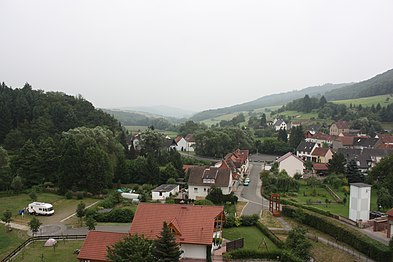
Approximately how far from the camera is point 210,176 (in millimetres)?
40812

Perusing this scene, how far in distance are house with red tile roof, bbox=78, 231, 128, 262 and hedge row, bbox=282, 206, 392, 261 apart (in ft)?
50.0

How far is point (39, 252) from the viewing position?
2450 cm

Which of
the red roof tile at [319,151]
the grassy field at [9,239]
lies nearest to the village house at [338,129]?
the red roof tile at [319,151]

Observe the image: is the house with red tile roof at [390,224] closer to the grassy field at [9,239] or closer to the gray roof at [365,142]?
the grassy field at [9,239]

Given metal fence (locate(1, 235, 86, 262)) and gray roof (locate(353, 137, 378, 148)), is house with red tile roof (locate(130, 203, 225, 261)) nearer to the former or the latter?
metal fence (locate(1, 235, 86, 262))

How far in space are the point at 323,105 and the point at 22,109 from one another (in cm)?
9201

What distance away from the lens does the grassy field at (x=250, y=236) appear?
2540cm

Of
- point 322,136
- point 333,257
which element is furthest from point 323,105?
point 333,257

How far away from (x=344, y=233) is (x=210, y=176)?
16792 millimetres

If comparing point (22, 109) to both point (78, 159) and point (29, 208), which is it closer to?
point (78, 159)

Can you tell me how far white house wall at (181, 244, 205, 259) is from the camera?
22.6 m

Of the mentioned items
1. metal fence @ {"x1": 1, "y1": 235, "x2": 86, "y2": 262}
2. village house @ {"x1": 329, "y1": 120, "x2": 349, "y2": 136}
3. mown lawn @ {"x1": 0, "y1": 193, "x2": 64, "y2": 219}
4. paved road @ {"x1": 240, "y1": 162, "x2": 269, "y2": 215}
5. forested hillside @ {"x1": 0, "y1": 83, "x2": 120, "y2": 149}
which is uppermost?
forested hillside @ {"x1": 0, "y1": 83, "x2": 120, "y2": 149}

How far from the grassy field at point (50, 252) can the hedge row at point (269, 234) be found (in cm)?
1282

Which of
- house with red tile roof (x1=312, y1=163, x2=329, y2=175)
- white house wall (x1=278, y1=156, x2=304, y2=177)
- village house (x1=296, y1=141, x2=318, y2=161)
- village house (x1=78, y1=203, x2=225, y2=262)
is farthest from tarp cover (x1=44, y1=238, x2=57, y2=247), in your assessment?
village house (x1=296, y1=141, x2=318, y2=161)
